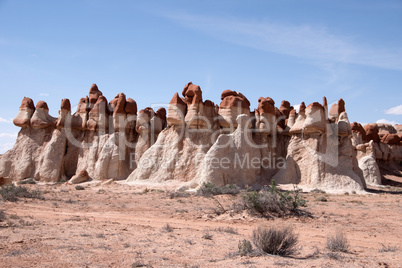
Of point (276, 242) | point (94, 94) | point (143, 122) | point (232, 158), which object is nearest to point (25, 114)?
point (94, 94)

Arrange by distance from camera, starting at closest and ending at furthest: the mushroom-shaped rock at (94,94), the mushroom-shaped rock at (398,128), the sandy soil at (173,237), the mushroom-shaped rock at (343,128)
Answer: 1. the sandy soil at (173,237)
2. the mushroom-shaped rock at (343,128)
3. the mushroom-shaped rock at (94,94)
4. the mushroom-shaped rock at (398,128)

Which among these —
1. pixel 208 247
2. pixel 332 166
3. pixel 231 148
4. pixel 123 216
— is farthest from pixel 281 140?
pixel 208 247

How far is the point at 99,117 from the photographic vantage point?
100 ft

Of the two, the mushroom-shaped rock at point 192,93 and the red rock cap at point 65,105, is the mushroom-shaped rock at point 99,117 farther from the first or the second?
the mushroom-shaped rock at point 192,93

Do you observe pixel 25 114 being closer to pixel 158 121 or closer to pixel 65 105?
pixel 65 105

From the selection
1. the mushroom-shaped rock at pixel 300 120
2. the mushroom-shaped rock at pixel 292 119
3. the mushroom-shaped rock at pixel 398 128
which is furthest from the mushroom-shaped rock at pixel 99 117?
the mushroom-shaped rock at pixel 398 128

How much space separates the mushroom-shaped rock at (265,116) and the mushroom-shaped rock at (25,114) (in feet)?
64.6

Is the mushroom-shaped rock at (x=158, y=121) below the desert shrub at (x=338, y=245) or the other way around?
the other way around

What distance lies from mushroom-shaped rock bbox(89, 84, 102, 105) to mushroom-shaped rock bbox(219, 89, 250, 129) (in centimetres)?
1271

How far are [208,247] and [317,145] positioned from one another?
1797 cm

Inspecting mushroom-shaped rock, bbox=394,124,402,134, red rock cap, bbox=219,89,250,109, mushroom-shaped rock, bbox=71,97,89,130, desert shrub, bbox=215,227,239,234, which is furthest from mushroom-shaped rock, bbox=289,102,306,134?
mushroom-shaped rock, bbox=394,124,402,134

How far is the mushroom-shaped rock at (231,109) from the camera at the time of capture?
25.2m

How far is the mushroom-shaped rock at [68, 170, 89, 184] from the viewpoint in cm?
2653

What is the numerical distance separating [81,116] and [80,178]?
6.92 metres
